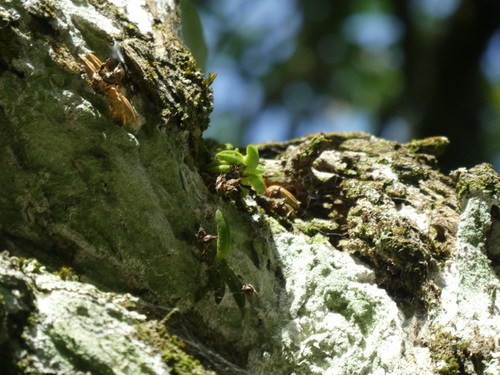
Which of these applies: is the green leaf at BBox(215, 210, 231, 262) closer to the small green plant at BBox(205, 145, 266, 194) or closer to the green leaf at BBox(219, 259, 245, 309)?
the green leaf at BBox(219, 259, 245, 309)

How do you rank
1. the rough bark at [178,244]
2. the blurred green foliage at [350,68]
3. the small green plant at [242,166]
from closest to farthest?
the rough bark at [178,244] → the small green plant at [242,166] → the blurred green foliage at [350,68]

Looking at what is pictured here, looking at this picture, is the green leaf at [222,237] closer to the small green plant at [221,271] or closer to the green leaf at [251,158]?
the small green plant at [221,271]

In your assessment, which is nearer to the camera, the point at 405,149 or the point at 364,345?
the point at 364,345

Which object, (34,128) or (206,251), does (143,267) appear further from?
(34,128)

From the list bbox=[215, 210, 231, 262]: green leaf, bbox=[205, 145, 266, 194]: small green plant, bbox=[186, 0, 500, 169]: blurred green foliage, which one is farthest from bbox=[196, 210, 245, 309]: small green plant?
bbox=[186, 0, 500, 169]: blurred green foliage

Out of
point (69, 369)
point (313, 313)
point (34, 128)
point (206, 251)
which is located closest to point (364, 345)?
point (313, 313)

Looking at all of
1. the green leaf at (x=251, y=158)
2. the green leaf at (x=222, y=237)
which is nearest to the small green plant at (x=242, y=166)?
the green leaf at (x=251, y=158)

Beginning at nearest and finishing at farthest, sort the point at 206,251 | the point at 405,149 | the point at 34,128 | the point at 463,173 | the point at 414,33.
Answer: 1. the point at 34,128
2. the point at 206,251
3. the point at 463,173
4. the point at 405,149
5. the point at 414,33
